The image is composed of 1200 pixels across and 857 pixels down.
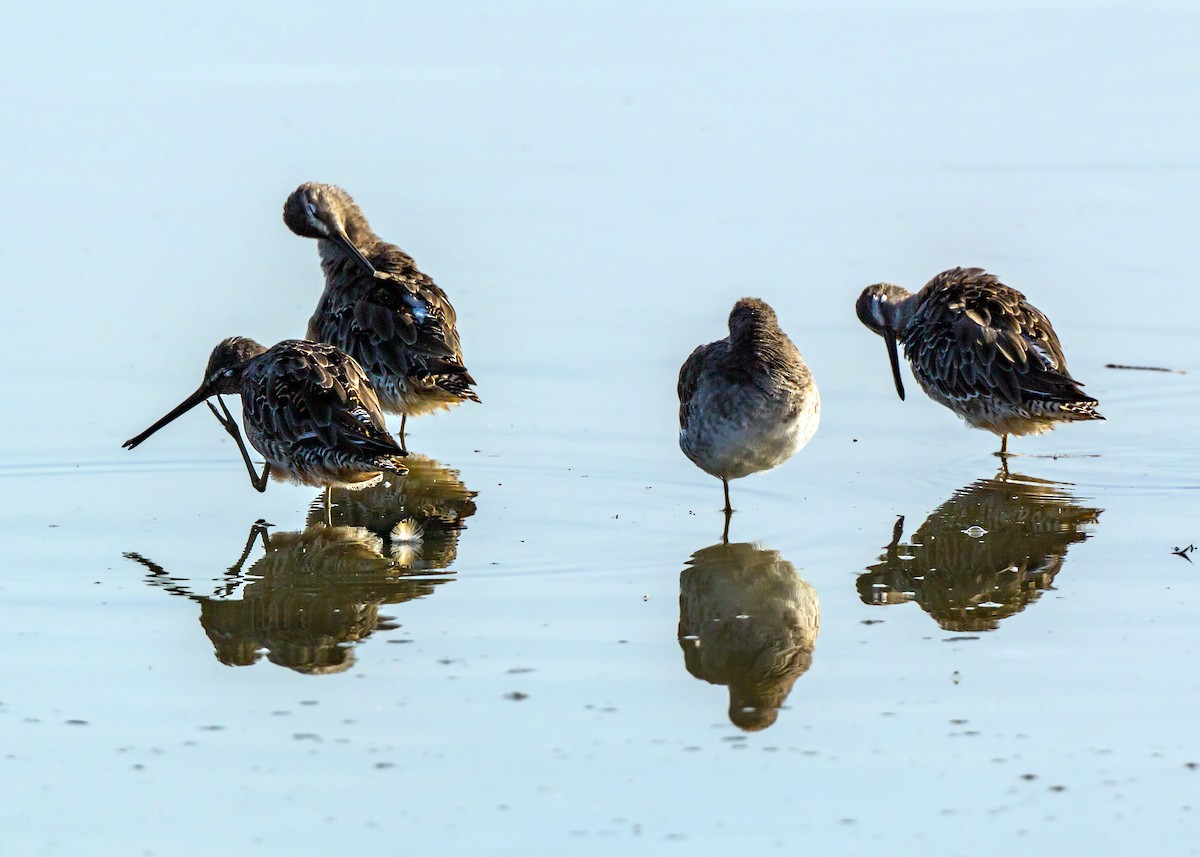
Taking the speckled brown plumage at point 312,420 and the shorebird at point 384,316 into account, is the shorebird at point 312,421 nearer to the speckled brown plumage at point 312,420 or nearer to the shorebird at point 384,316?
the speckled brown plumage at point 312,420

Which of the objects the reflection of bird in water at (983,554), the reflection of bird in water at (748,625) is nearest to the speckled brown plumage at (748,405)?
the reflection of bird in water at (748,625)

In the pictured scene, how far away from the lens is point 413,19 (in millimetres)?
18344

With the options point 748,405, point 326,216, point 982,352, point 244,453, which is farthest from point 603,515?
point 326,216

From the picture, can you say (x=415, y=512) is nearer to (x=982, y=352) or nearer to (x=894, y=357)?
(x=982, y=352)

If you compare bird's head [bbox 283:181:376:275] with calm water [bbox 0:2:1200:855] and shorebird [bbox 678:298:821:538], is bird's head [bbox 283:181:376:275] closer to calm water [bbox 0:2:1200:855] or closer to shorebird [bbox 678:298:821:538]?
calm water [bbox 0:2:1200:855]

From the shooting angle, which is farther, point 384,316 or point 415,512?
point 384,316

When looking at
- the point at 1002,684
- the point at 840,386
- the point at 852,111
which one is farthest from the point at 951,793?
the point at 852,111

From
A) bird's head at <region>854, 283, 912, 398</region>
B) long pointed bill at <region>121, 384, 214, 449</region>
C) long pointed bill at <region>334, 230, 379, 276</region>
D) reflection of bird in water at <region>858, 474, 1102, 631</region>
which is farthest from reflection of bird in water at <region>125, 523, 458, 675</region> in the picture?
bird's head at <region>854, 283, 912, 398</region>

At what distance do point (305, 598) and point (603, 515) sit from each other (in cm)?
140

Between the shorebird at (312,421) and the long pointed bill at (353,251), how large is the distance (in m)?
1.67

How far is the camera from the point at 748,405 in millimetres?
7051

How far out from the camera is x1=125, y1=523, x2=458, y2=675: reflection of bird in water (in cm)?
575

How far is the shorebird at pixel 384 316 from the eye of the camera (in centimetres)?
887

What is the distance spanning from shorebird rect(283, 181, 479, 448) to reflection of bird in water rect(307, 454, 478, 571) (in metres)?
0.43
